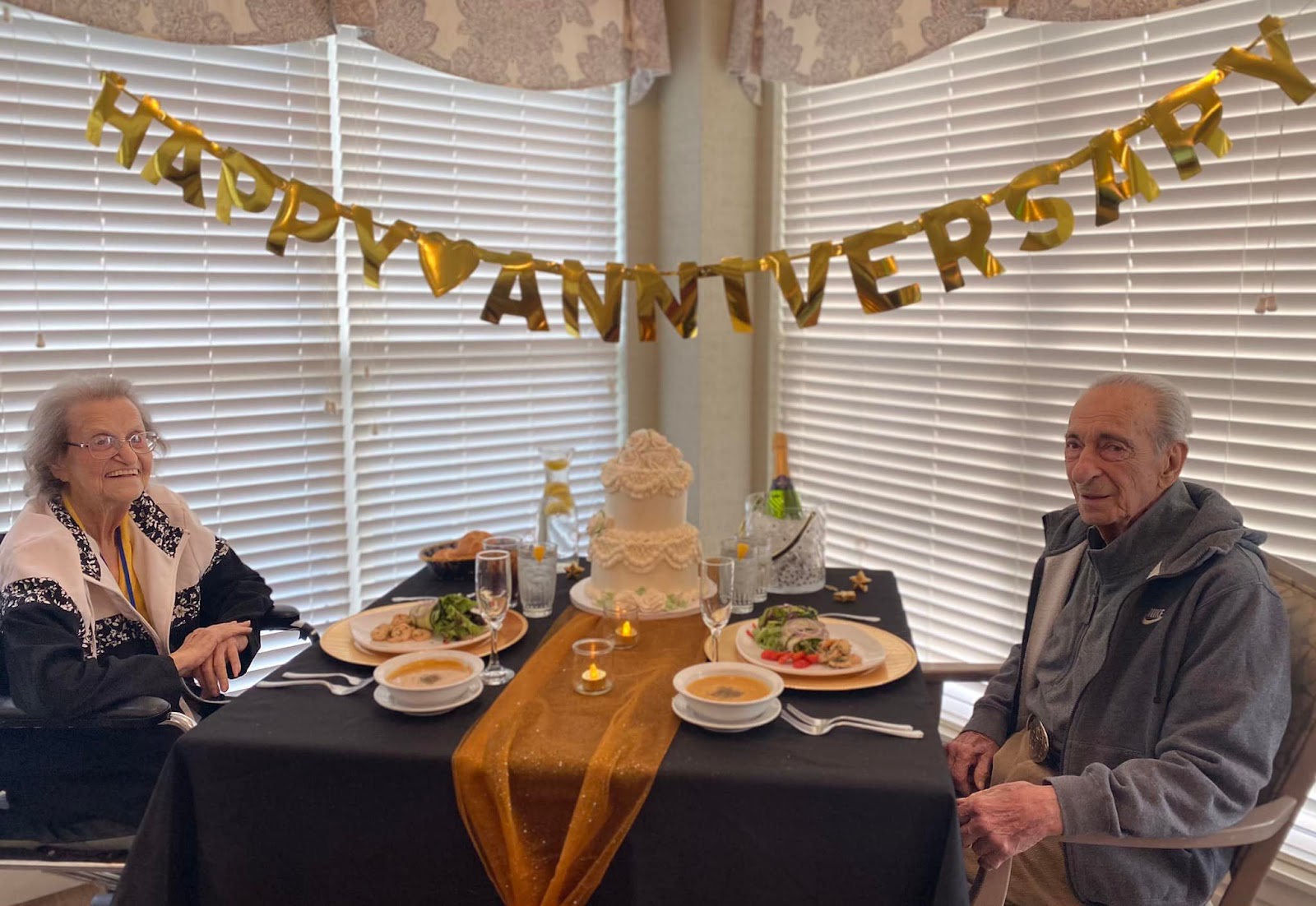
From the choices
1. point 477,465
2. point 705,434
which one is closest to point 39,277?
point 477,465

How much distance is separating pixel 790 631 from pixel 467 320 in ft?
5.67

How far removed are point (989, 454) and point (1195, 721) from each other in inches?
48.1

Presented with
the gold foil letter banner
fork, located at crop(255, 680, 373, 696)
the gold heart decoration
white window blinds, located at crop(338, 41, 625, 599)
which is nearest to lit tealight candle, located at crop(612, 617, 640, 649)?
fork, located at crop(255, 680, 373, 696)

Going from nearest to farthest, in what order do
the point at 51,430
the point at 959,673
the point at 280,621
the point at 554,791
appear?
the point at 554,791 → the point at 51,430 → the point at 959,673 → the point at 280,621

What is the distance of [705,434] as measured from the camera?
10.0 ft

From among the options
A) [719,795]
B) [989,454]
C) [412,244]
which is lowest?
[719,795]

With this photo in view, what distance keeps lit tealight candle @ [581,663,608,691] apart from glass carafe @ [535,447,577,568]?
62 centimetres

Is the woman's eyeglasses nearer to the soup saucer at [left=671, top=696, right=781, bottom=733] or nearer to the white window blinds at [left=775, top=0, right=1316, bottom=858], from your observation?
the soup saucer at [left=671, top=696, right=781, bottom=733]

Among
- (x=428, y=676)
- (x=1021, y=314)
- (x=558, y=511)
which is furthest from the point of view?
(x=1021, y=314)

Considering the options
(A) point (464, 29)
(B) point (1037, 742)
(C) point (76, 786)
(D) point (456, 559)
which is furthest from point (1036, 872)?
(A) point (464, 29)

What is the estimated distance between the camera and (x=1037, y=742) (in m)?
1.60

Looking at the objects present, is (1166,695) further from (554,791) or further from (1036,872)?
(554,791)

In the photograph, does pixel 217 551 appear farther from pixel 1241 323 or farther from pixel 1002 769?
pixel 1241 323

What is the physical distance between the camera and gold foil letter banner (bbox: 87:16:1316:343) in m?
Answer: 1.53
